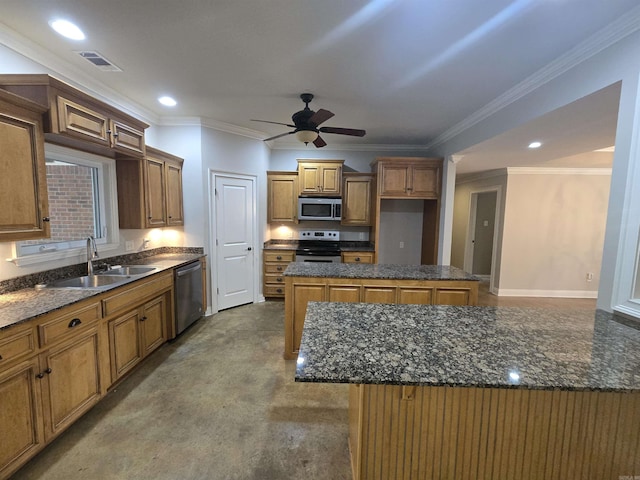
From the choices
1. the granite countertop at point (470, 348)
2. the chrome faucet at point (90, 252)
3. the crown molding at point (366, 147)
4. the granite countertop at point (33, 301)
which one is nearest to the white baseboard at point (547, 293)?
the crown molding at point (366, 147)

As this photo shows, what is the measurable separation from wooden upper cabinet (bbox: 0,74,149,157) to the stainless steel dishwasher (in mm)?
1378

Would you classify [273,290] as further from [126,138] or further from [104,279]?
[126,138]

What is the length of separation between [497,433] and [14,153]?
3.06m

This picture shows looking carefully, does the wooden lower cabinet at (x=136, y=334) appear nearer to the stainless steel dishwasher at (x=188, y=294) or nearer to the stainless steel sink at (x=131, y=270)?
the stainless steel dishwasher at (x=188, y=294)

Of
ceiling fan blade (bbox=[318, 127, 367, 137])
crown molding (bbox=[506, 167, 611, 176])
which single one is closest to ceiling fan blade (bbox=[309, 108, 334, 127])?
ceiling fan blade (bbox=[318, 127, 367, 137])

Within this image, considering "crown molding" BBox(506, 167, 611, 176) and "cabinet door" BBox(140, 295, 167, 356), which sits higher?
"crown molding" BBox(506, 167, 611, 176)

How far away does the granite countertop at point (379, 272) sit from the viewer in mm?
2641

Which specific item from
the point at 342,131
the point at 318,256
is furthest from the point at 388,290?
the point at 318,256

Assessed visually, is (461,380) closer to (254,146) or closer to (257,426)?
(257,426)

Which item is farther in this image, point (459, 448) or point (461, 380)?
point (459, 448)

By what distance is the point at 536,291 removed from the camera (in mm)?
5078

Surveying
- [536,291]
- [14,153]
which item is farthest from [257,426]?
[536,291]

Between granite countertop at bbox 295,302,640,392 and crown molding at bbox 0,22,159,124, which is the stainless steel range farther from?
crown molding at bbox 0,22,159,124

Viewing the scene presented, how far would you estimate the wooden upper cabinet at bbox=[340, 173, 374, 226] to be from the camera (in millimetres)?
4695
